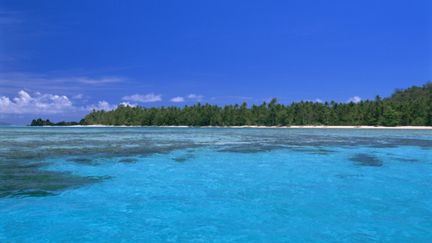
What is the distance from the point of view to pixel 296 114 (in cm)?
13288

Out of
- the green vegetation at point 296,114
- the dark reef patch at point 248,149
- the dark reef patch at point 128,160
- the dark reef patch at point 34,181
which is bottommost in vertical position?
the dark reef patch at point 34,181

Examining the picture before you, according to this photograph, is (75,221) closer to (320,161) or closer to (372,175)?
(372,175)

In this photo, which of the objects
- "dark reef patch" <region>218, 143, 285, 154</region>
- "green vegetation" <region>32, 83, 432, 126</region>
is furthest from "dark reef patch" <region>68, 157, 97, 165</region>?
"green vegetation" <region>32, 83, 432, 126</region>

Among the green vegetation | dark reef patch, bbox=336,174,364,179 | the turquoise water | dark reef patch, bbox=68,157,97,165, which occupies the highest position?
the green vegetation

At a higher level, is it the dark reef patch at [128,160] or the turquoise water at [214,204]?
the dark reef patch at [128,160]

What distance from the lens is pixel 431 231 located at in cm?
931

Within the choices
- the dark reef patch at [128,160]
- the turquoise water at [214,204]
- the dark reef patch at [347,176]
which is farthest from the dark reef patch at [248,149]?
the dark reef patch at [347,176]

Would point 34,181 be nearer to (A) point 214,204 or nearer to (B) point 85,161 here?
(B) point 85,161

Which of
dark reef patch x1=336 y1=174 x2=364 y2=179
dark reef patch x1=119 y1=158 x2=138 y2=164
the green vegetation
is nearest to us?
dark reef patch x1=336 y1=174 x2=364 y2=179

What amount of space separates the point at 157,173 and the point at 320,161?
10922 millimetres

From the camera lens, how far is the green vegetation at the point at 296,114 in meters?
109

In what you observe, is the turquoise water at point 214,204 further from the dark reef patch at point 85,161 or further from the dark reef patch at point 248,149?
the dark reef patch at point 248,149

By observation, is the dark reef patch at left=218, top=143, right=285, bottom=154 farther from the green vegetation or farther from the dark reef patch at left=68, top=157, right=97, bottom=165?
the green vegetation

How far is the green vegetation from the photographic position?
4309 inches
